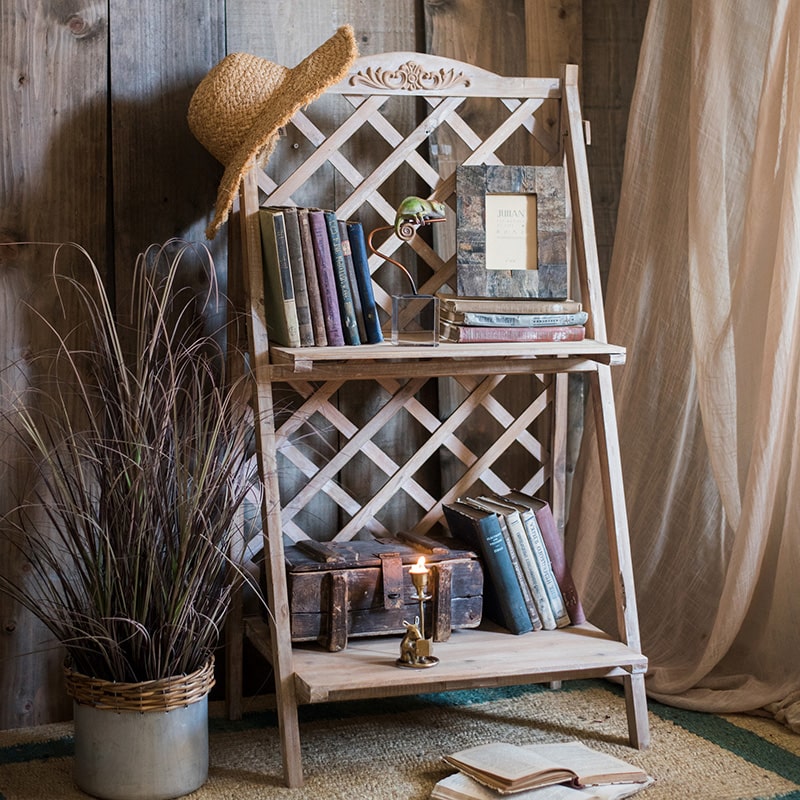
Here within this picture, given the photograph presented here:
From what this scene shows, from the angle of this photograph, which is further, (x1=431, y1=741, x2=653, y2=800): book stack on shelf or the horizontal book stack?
the horizontal book stack

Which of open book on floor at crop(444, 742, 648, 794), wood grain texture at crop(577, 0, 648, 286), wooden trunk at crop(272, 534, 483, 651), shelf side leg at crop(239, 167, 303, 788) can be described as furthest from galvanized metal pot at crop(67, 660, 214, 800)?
wood grain texture at crop(577, 0, 648, 286)

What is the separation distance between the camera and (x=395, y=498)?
2410mm

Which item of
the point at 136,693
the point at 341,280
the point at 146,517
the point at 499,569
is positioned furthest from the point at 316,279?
the point at 136,693

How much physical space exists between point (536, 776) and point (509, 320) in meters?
0.82

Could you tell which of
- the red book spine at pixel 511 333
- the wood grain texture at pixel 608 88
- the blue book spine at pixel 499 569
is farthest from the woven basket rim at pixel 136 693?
the wood grain texture at pixel 608 88

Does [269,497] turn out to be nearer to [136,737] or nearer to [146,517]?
[146,517]

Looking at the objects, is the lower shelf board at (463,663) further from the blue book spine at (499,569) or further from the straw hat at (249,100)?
the straw hat at (249,100)

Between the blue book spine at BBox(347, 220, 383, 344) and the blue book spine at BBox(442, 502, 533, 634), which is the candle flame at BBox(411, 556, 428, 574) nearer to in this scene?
the blue book spine at BBox(442, 502, 533, 634)

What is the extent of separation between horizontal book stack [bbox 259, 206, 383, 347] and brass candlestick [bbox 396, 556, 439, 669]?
435 mm

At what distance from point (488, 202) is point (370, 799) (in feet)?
3.70

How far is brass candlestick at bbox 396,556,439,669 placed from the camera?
194 centimetres

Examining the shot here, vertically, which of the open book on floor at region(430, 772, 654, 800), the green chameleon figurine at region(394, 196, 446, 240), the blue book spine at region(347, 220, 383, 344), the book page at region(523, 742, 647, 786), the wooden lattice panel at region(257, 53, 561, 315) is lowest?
the open book on floor at region(430, 772, 654, 800)

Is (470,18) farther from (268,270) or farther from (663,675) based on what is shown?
(663,675)

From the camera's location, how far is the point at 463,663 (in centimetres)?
196
